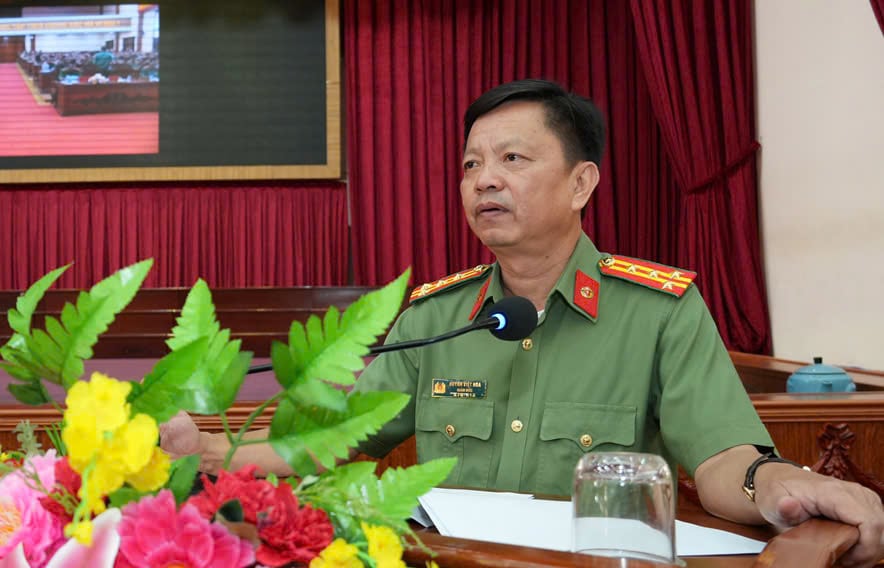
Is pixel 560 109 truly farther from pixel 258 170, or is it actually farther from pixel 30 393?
pixel 258 170

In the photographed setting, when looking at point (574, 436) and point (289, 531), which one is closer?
point (289, 531)

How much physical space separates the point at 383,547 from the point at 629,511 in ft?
0.93

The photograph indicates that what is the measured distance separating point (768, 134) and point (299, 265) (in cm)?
298

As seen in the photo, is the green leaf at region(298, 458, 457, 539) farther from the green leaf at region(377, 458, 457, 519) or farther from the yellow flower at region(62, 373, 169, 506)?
the yellow flower at region(62, 373, 169, 506)

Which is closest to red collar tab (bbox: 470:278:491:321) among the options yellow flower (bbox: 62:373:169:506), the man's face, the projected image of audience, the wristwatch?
the man's face

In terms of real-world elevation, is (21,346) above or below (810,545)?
above

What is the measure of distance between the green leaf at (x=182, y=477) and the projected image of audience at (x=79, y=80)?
5.48m

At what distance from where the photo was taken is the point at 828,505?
0.80 m

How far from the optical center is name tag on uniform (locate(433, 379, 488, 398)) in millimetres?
1394

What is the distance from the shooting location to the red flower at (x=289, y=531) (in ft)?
1.40

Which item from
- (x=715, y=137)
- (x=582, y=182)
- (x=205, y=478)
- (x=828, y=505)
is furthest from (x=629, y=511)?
(x=715, y=137)

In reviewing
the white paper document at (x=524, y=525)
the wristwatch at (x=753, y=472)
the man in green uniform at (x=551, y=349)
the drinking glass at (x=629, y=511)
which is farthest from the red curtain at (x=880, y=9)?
the drinking glass at (x=629, y=511)

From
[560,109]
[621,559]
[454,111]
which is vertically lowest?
[621,559]

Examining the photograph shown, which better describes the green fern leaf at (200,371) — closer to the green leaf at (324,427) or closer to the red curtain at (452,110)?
the green leaf at (324,427)
